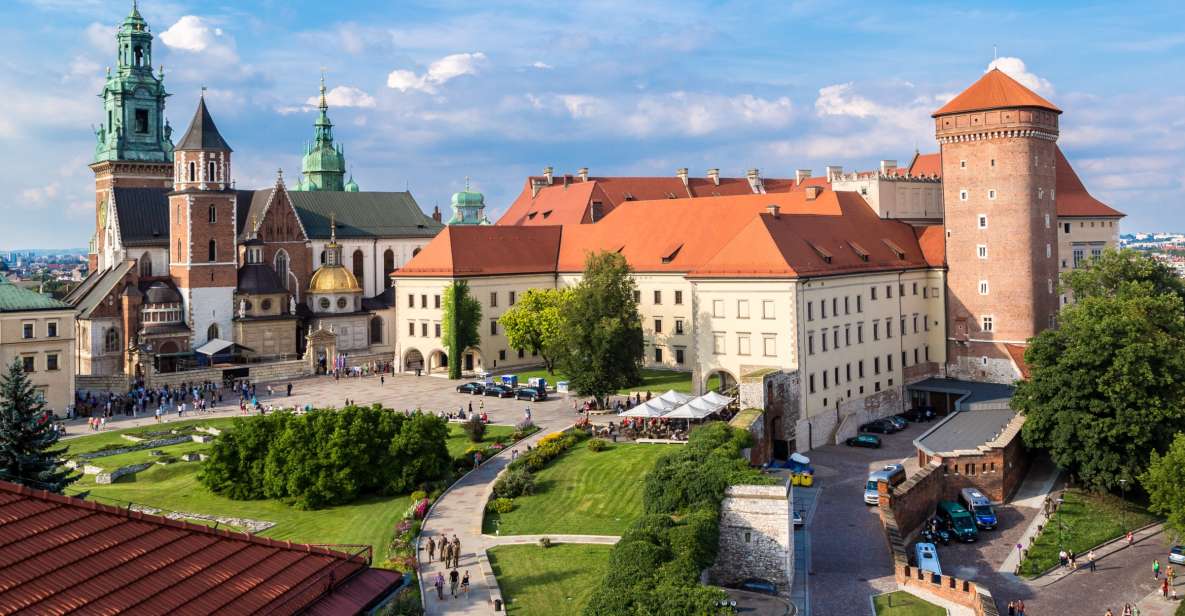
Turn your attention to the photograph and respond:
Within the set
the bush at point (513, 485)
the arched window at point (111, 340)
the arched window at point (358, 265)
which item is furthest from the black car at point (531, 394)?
the arched window at point (358, 265)

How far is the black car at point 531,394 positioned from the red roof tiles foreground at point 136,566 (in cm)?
4592

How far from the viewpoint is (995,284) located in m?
69.1

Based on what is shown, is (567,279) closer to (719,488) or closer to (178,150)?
(178,150)

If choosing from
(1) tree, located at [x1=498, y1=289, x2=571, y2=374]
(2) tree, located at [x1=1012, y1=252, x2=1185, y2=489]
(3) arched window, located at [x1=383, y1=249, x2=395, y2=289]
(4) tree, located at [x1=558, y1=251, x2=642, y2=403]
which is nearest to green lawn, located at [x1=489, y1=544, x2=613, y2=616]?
(4) tree, located at [x1=558, y1=251, x2=642, y2=403]

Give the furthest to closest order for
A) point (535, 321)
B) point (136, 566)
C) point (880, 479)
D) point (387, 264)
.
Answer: point (387, 264) < point (535, 321) < point (880, 479) < point (136, 566)

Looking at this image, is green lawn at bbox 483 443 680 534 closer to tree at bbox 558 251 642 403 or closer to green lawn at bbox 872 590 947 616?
tree at bbox 558 251 642 403

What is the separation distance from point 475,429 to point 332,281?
129 ft

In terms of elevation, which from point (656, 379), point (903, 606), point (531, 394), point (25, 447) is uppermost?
point (25, 447)

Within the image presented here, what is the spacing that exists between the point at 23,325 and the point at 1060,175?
7507 cm

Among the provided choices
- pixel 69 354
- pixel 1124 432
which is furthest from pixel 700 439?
pixel 69 354

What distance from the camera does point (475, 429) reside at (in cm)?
5388

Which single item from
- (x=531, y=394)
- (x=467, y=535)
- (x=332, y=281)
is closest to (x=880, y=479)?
(x=467, y=535)

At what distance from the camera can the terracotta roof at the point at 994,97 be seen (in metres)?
68.2

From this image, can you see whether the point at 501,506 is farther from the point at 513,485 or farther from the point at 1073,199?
the point at 1073,199
